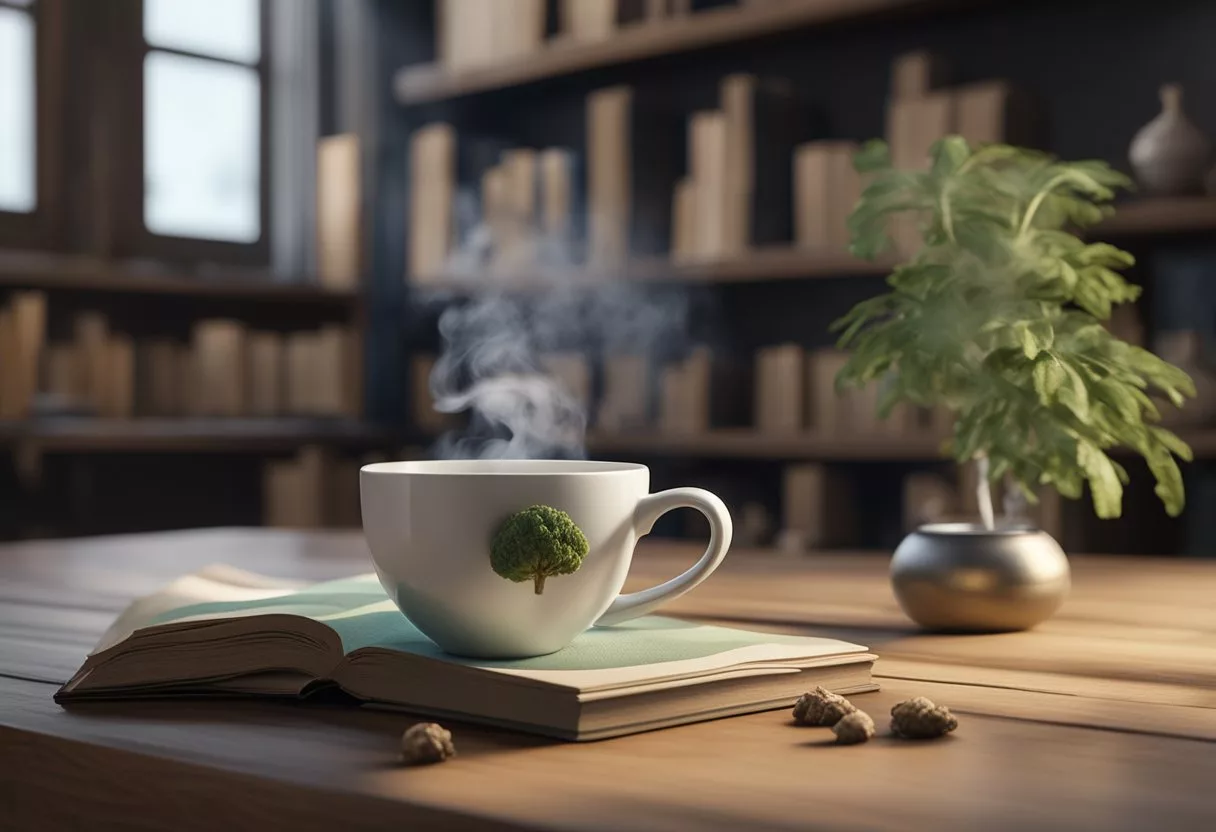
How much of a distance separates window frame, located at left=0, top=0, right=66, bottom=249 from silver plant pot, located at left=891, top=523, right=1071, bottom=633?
2739mm

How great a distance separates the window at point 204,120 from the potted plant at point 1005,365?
2750mm

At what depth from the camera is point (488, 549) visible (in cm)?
58

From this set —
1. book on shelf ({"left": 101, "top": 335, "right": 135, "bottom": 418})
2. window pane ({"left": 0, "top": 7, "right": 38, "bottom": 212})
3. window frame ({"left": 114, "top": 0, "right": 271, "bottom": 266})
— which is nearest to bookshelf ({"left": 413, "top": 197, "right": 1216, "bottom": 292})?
window frame ({"left": 114, "top": 0, "right": 271, "bottom": 266})

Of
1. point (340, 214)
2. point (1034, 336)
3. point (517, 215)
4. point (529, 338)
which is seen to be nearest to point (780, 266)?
point (517, 215)

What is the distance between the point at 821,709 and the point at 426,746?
0.16m

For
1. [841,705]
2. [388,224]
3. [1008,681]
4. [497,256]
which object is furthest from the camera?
[388,224]

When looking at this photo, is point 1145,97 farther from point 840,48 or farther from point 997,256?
point 997,256

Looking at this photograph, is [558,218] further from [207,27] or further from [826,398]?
[207,27]

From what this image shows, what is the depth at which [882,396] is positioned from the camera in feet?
2.90

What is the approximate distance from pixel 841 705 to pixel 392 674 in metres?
0.19

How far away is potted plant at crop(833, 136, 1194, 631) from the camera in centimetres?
79

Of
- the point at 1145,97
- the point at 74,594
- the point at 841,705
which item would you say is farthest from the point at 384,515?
the point at 1145,97

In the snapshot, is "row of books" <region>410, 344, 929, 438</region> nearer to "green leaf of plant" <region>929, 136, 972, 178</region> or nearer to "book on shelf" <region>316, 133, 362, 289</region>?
"book on shelf" <region>316, 133, 362, 289</region>

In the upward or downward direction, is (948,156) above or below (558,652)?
above
